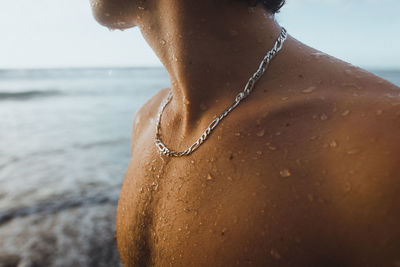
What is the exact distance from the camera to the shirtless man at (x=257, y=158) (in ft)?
2.13

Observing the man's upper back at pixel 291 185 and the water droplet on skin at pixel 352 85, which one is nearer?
the man's upper back at pixel 291 185

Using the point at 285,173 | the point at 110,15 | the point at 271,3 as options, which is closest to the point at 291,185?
the point at 285,173

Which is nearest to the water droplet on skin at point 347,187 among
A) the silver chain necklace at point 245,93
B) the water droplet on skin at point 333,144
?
the water droplet on skin at point 333,144

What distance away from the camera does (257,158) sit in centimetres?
86

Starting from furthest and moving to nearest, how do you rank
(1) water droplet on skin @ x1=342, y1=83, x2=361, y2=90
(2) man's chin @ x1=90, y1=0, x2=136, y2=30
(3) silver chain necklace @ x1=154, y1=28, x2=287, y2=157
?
(2) man's chin @ x1=90, y1=0, x2=136, y2=30 < (3) silver chain necklace @ x1=154, y1=28, x2=287, y2=157 < (1) water droplet on skin @ x1=342, y1=83, x2=361, y2=90

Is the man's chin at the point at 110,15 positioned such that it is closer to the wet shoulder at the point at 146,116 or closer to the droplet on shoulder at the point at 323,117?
the wet shoulder at the point at 146,116

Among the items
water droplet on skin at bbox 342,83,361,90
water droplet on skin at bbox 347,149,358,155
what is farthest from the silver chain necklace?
water droplet on skin at bbox 347,149,358,155

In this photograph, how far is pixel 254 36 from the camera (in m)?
1.03

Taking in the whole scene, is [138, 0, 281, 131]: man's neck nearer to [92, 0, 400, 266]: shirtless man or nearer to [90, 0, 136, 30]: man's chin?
[92, 0, 400, 266]: shirtless man

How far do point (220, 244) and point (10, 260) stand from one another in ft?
9.11

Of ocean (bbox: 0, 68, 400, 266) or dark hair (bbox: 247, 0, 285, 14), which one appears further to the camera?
ocean (bbox: 0, 68, 400, 266)

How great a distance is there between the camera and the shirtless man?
65 centimetres

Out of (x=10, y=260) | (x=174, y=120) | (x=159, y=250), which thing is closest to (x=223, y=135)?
(x=174, y=120)

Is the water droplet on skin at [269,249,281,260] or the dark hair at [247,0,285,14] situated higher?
the dark hair at [247,0,285,14]
